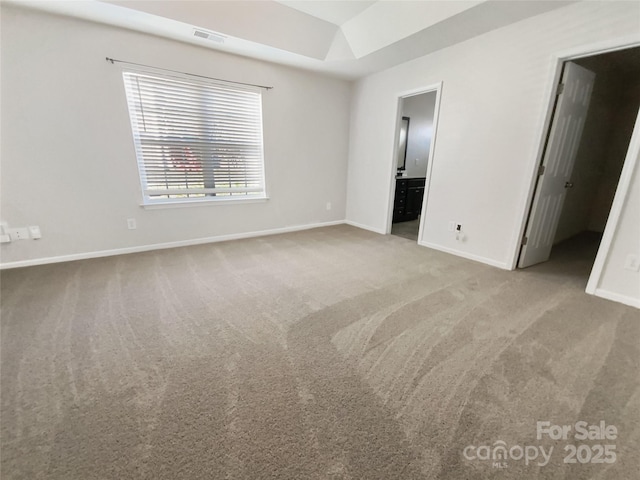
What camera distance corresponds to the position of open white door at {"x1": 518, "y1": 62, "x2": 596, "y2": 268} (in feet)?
8.24

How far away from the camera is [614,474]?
1.02 meters

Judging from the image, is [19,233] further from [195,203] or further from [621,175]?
[621,175]

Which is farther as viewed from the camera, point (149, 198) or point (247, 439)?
point (149, 198)

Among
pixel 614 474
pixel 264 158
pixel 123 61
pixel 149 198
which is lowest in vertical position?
pixel 614 474

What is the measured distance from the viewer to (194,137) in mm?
3348

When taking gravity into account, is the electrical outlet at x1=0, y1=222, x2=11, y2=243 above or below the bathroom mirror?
below

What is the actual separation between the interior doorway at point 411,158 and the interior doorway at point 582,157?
1.95 metres

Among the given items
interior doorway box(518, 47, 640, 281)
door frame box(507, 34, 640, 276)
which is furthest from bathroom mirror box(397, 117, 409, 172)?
door frame box(507, 34, 640, 276)

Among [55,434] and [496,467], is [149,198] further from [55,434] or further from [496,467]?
[496,467]

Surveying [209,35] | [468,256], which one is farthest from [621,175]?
[209,35]

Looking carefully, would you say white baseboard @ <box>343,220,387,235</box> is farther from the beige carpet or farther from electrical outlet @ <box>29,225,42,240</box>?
electrical outlet @ <box>29,225,42,240</box>

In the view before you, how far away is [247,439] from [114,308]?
1.64 metres

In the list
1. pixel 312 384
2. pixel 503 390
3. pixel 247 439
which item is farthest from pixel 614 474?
pixel 247 439

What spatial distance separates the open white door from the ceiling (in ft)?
2.44
